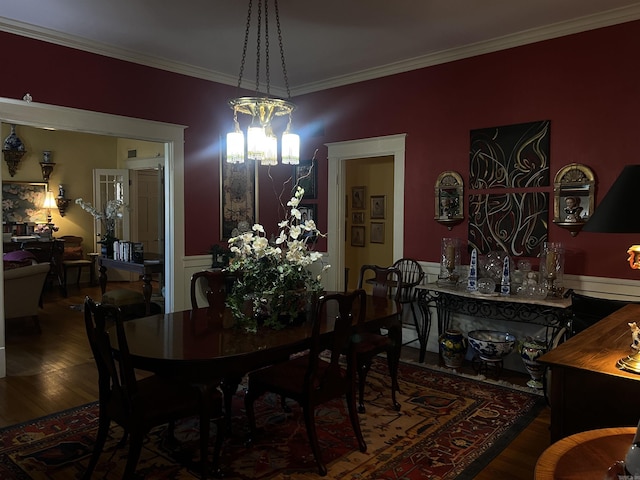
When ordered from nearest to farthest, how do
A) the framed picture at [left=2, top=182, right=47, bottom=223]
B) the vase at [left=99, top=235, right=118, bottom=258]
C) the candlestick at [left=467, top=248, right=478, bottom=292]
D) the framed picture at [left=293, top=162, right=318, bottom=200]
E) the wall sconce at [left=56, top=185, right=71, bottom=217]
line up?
the candlestick at [left=467, top=248, right=478, bottom=292] < the framed picture at [left=293, top=162, right=318, bottom=200] < the vase at [left=99, top=235, right=118, bottom=258] < the framed picture at [left=2, top=182, right=47, bottom=223] < the wall sconce at [left=56, top=185, right=71, bottom=217]

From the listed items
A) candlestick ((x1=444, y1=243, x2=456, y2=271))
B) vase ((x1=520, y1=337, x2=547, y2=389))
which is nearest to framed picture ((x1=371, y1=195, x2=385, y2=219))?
candlestick ((x1=444, y1=243, x2=456, y2=271))

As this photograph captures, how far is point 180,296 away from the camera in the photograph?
17.1 ft

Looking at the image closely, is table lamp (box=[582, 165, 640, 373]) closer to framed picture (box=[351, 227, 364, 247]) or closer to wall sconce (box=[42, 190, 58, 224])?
framed picture (box=[351, 227, 364, 247])

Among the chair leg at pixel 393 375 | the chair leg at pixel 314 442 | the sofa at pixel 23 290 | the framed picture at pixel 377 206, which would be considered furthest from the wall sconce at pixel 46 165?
the chair leg at pixel 314 442

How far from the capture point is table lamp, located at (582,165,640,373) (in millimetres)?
1857

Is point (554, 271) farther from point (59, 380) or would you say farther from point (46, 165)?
point (46, 165)

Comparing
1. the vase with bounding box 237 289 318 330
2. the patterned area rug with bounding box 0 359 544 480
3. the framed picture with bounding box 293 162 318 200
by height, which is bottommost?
the patterned area rug with bounding box 0 359 544 480

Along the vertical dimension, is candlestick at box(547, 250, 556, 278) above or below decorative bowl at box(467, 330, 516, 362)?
above

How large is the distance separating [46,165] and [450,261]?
7226mm

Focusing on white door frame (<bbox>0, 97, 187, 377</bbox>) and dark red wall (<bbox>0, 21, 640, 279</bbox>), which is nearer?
dark red wall (<bbox>0, 21, 640, 279</bbox>)

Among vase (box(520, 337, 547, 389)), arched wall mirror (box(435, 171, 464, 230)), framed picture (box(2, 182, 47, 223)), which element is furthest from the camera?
framed picture (box(2, 182, 47, 223))

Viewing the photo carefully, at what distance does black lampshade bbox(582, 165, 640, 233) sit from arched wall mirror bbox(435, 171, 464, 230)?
263cm

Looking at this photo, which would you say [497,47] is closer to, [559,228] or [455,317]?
[559,228]

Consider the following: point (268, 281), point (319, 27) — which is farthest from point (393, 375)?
point (319, 27)
